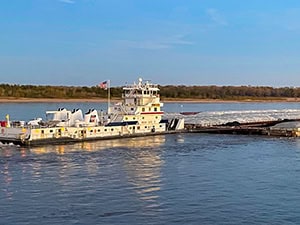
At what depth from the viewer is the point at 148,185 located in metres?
29.5

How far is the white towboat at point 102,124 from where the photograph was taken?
49.1 metres

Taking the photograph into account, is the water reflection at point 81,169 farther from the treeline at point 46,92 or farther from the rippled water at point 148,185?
the treeline at point 46,92

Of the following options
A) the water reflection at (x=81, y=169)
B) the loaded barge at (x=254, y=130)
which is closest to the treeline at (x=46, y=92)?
the loaded barge at (x=254, y=130)

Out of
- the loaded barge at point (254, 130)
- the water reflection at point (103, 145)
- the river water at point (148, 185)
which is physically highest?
the loaded barge at point (254, 130)

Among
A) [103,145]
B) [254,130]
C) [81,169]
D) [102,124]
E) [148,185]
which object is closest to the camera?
[148,185]

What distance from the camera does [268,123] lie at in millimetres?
76250

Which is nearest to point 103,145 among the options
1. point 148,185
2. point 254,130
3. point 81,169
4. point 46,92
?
point 81,169

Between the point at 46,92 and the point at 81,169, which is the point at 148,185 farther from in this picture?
the point at 46,92

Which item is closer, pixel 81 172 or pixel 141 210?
pixel 141 210

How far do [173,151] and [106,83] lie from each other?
55.8ft

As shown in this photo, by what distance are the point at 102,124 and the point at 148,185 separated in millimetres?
27535

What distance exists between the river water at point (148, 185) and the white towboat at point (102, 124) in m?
A: 2.14

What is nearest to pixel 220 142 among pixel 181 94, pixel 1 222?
pixel 1 222

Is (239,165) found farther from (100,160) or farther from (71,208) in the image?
(71,208)
